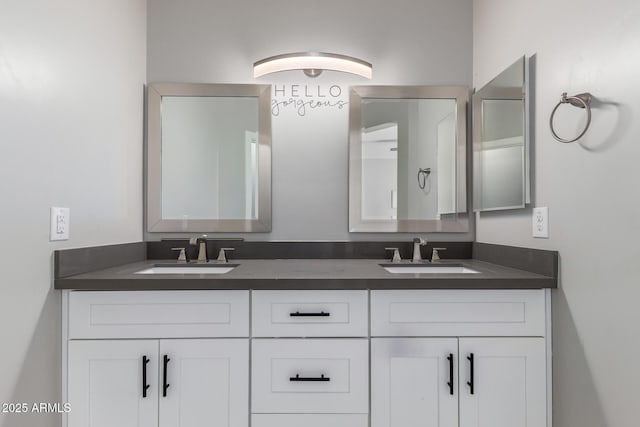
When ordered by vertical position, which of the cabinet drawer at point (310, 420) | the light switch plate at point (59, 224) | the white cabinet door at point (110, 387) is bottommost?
the cabinet drawer at point (310, 420)

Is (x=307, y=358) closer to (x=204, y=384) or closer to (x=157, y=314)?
(x=204, y=384)

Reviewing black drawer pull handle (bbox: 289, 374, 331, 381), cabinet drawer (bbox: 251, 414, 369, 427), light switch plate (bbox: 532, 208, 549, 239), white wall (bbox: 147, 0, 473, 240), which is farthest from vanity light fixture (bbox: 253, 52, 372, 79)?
cabinet drawer (bbox: 251, 414, 369, 427)

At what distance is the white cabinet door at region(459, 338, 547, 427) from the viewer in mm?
1276

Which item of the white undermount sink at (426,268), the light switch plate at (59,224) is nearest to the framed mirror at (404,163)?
the white undermount sink at (426,268)

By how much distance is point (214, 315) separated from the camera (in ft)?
4.18

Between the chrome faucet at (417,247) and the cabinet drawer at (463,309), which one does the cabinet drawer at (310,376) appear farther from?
the chrome faucet at (417,247)

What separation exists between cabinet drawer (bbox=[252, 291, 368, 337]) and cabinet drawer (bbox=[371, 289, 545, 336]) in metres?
0.06

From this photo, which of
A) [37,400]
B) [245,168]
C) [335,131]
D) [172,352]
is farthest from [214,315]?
[335,131]

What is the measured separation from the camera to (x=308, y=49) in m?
1.89

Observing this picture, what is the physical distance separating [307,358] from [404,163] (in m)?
1.04

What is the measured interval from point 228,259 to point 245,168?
44 cm

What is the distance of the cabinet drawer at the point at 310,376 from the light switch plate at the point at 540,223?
2.34ft

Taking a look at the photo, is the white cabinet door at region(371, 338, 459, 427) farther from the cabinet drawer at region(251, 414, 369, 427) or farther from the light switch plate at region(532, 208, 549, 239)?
the light switch plate at region(532, 208, 549, 239)

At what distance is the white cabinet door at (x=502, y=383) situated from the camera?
4.19ft
